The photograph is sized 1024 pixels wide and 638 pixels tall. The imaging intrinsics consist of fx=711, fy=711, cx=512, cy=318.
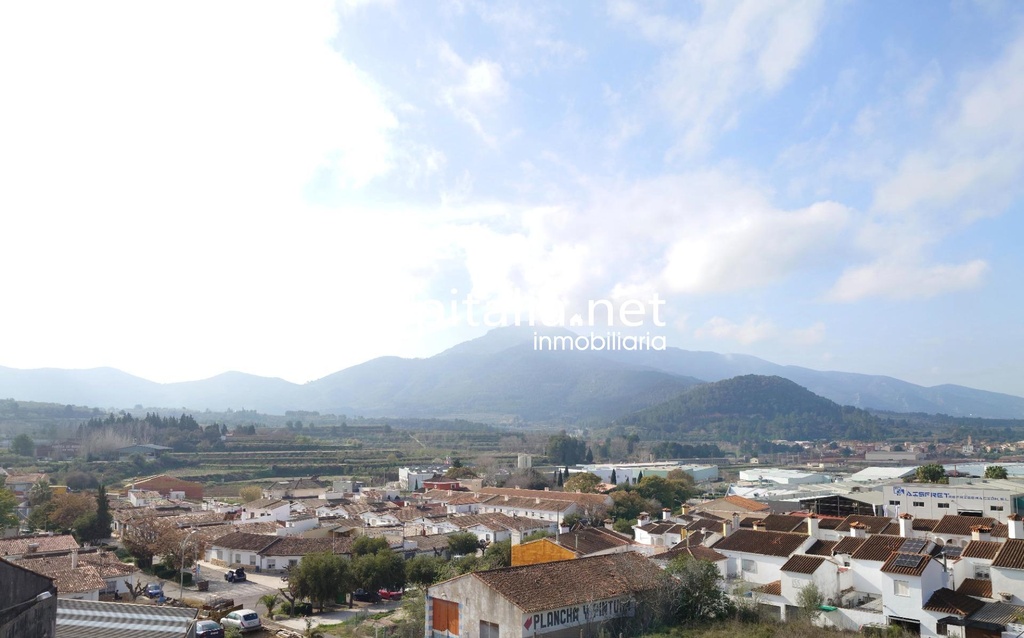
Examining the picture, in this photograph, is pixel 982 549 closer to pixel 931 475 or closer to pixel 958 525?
pixel 958 525

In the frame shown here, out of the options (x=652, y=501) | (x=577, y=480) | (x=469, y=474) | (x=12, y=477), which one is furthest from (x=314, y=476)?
(x=652, y=501)

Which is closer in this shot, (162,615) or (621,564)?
(162,615)

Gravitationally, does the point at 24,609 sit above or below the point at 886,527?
above

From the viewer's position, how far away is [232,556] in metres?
31.8

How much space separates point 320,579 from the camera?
21.8 metres

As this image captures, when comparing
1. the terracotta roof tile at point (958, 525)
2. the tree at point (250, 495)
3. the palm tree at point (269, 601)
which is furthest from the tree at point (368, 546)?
the tree at point (250, 495)

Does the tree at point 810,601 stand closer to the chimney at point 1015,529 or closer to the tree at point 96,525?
the chimney at point 1015,529

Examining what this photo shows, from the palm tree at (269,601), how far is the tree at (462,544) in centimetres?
902

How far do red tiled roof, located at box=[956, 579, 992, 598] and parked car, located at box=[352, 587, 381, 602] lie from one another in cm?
1706

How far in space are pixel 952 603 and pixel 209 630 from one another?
54.8 feet

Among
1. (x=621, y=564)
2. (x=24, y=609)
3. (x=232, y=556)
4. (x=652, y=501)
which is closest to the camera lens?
(x=24, y=609)

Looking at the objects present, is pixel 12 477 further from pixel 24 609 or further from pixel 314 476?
pixel 24 609

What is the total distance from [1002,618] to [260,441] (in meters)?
90.1

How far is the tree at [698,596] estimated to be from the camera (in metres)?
16.2
